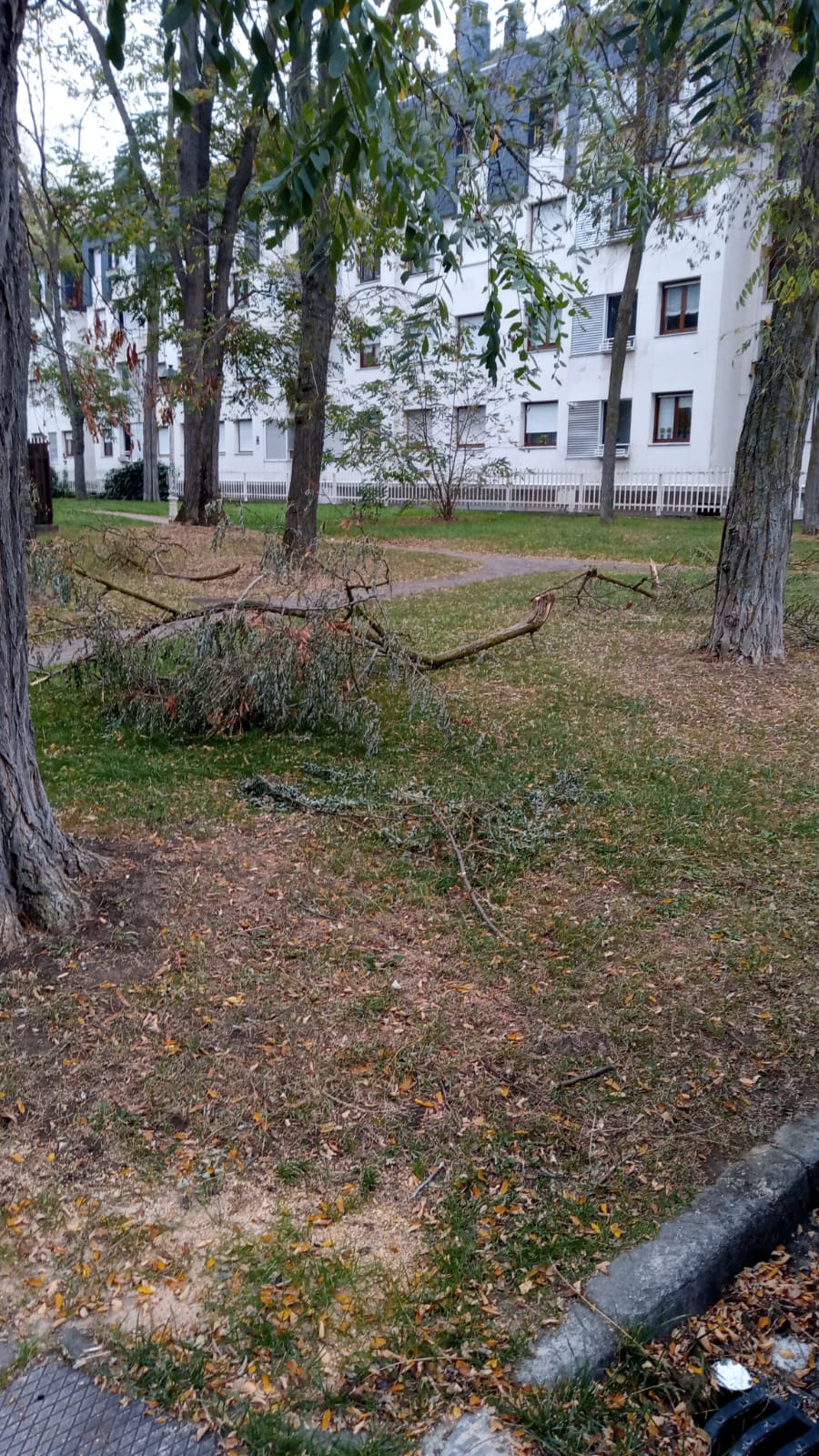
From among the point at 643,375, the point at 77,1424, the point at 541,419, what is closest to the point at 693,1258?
the point at 77,1424

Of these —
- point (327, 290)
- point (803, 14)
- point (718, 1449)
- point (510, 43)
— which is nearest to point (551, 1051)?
point (718, 1449)

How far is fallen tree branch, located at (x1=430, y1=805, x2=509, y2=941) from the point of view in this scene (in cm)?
451

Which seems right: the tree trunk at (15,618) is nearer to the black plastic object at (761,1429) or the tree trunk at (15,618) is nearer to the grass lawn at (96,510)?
the black plastic object at (761,1429)

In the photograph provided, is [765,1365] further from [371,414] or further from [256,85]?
[371,414]

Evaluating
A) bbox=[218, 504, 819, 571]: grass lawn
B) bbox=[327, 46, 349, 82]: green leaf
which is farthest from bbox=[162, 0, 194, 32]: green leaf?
bbox=[218, 504, 819, 571]: grass lawn

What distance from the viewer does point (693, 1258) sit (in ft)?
8.96

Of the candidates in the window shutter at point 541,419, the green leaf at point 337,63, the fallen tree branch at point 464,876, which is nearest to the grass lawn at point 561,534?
the window shutter at point 541,419

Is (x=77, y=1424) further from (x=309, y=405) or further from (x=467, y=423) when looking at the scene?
Result: (x=467, y=423)

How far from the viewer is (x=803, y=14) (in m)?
4.00

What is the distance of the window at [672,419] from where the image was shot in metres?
28.5

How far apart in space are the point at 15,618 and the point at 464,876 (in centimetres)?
226

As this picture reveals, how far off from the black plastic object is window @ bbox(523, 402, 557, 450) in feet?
102

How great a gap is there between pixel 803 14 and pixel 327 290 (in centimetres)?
1036

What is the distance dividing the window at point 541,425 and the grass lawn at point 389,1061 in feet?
87.8
